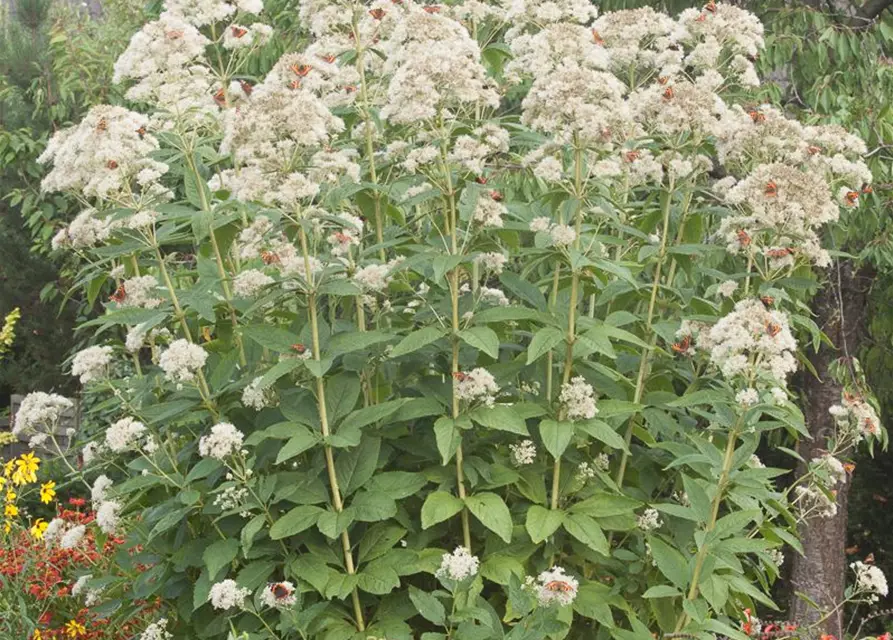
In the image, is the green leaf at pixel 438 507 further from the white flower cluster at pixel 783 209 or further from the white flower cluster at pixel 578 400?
the white flower cluster at pixel 783 209

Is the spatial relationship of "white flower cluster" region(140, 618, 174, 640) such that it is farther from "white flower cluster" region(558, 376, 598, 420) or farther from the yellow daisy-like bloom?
the yellow daisy-like bloom

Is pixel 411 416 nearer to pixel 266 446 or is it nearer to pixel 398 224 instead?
pixel 266 446

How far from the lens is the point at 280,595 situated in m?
3.45

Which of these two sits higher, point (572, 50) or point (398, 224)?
point (572, 50)

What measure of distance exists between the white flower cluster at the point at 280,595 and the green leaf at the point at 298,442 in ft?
1.10

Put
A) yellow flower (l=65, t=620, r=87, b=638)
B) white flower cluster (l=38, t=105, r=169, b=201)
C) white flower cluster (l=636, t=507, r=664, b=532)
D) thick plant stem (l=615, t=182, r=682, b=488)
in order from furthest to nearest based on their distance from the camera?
yellow flower (l=65, t=620, r=87, b=638)
thick plant stem (l=615, t=182, r=682, b=488)
white flower cluster (l=636, t=507, r=664, b=532)
white flower cluster (l=38, t=105, r=169, b=201)

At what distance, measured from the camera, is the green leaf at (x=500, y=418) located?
358cm

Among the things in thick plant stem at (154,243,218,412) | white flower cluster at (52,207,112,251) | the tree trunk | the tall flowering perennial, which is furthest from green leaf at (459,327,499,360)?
the tree trunk

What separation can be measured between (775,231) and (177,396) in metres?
1.91

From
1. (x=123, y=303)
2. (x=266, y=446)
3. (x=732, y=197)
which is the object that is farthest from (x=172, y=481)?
(x=732, y=197)

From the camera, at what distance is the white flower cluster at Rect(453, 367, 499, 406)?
358cm

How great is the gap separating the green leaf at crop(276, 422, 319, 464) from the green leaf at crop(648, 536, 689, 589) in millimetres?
1050

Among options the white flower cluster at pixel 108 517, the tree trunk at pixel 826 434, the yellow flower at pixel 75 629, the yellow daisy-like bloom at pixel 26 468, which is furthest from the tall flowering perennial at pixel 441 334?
the tree trunk at pixel 826 434

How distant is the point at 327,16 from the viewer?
416 centimetres
